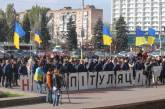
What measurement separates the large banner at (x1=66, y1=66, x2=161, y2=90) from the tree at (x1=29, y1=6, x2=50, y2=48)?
8029cm

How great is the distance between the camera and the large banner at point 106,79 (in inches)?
1056

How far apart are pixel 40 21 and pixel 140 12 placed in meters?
25.4

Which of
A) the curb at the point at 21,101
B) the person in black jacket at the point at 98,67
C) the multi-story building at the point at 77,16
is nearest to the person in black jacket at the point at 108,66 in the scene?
the person in black jacket at the point at 98,67

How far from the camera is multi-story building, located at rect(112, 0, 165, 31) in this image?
377 ft

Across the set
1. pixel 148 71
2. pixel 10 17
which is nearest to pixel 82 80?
pixel 148 71

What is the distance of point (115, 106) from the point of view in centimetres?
1786

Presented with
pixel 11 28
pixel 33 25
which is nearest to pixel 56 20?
pixel 33 25

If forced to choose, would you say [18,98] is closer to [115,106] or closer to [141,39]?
[115,106]

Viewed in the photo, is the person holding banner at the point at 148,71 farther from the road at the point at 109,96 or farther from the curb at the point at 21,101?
the curb at the point at 21,101

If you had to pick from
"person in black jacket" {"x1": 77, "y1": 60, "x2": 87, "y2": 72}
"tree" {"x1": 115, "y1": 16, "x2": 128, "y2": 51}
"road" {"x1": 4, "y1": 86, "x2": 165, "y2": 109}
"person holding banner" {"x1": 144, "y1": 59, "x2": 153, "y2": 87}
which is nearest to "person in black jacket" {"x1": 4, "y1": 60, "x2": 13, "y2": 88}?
"person in black jacket" {"x1": 77, "y1": 60, "x2": 87, "y2": 72}

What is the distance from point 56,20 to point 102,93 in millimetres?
147492

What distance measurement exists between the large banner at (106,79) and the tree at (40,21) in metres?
80.3

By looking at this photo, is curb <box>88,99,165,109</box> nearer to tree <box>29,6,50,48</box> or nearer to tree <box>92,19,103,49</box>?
tree <box>92,19,103,49</box>

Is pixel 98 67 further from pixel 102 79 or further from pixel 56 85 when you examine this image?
pixel 56 85
